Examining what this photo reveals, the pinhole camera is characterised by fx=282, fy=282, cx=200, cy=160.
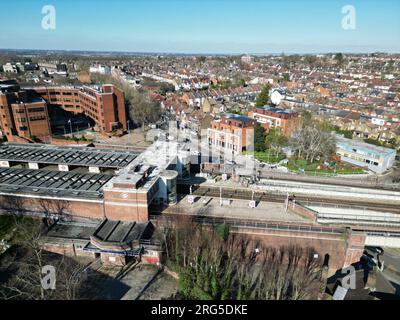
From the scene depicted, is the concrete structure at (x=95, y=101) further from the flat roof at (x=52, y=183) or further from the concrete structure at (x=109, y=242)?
the concrete structure at (x=109, y=242)

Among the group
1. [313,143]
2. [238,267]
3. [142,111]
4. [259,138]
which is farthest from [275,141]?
[142,111]

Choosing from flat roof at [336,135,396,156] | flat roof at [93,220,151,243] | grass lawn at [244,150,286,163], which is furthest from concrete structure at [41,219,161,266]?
flat roof at [336,135,396,156]

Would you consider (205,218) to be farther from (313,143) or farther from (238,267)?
(313,143)

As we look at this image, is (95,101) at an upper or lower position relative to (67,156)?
upper

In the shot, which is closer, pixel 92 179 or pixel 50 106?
pixel 92 179
